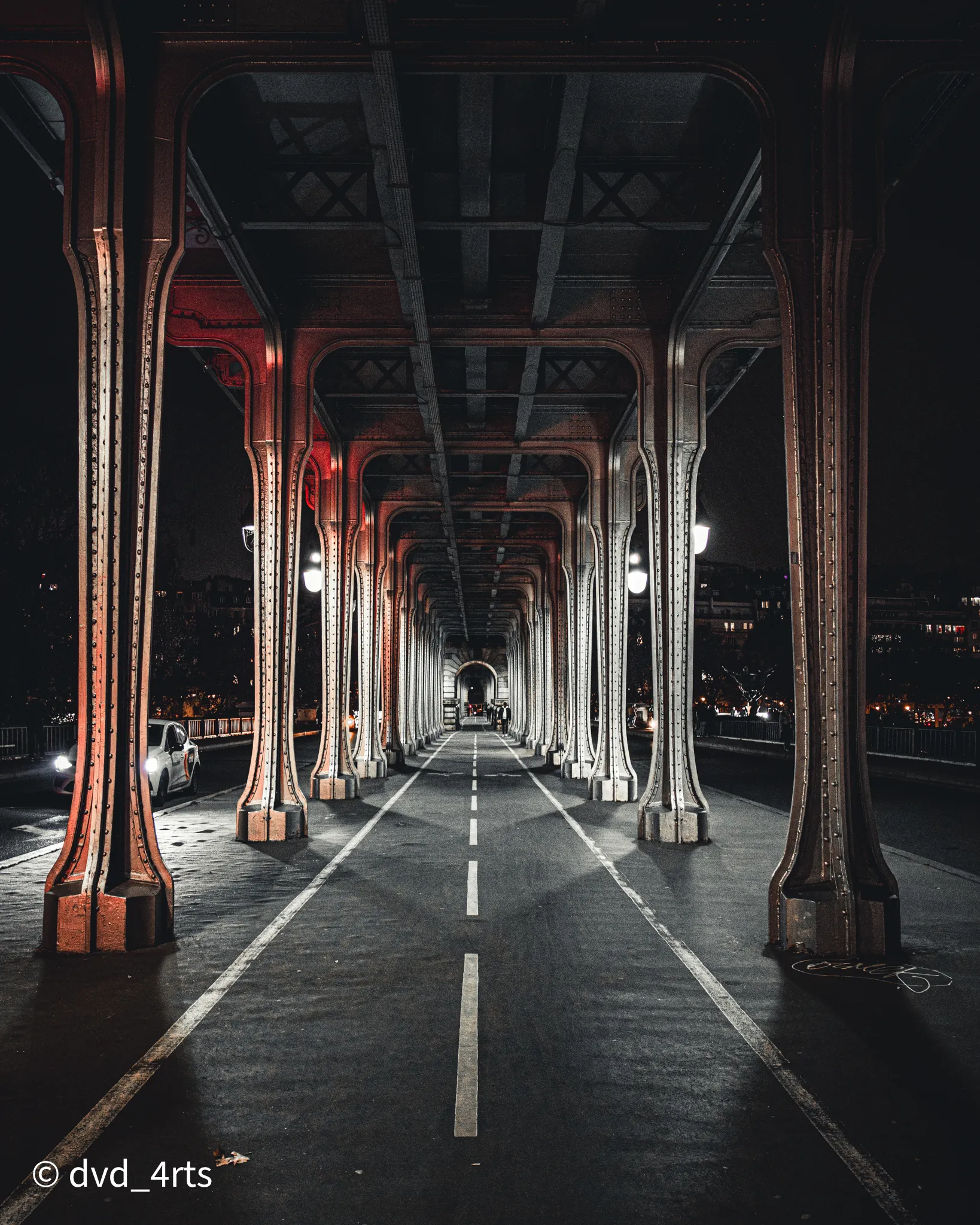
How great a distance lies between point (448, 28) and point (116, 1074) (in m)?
8.86

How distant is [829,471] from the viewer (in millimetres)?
8617

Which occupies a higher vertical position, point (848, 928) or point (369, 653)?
point (369, 653)

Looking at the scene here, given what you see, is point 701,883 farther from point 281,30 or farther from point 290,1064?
point 281,30

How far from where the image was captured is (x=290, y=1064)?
554 cm

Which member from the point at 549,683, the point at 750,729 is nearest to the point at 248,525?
the point at 549,683

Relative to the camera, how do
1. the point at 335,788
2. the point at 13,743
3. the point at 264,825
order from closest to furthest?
the point at 264,825 < the point at 335,788 < the point at 13,743

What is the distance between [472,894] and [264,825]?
225 inches

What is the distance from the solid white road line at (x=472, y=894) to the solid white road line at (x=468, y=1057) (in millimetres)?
2086

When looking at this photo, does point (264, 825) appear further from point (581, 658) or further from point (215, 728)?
point (215, 728)

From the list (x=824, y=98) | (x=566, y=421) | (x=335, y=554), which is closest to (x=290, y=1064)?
(x=824, y=98)

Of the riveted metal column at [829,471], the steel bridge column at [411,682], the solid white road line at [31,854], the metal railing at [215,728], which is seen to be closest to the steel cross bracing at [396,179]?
the riveted metal column at [829,471]

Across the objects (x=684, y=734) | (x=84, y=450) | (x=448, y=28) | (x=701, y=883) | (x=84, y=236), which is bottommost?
(x=701, y=883)

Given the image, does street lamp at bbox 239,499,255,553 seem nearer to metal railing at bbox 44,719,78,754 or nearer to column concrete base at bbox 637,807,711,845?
column concrete base at bbox 637,807,711,845

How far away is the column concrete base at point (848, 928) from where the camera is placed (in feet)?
26.4
